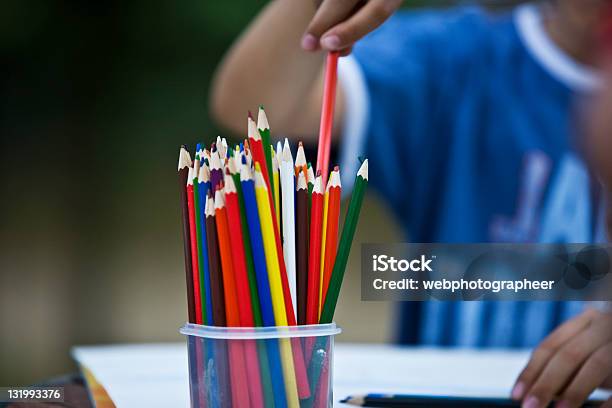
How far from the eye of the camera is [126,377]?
325 millimetres

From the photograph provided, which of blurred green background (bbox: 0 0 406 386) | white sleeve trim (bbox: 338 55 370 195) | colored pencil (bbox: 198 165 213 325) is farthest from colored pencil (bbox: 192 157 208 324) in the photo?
blurred green background (bbox: 0 0 406 386)

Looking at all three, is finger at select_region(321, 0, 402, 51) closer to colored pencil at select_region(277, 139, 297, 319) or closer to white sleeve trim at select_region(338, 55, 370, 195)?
colored pencil at select_region(277, 139, 297, 319)

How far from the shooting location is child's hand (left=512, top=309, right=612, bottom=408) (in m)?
0.26

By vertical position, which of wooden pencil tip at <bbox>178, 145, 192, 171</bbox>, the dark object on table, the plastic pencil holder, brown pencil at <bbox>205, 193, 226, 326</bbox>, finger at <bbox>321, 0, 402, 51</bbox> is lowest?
the dark object on table

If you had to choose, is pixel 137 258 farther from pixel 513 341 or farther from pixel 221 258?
pixel 221 258

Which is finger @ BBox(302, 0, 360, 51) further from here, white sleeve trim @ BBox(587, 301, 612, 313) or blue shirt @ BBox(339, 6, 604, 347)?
blue shirt @ BBox(339, 6, 604, 347)

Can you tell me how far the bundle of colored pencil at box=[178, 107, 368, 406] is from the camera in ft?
0.70

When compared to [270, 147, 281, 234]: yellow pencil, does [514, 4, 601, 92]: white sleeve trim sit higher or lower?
higher

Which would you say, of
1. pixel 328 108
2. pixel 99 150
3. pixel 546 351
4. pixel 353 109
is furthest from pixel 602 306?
pixel 99 150

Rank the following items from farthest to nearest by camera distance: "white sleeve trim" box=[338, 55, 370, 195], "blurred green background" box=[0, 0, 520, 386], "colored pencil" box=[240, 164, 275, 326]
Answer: "blurred green background" box=[0, 0, 520, 386]
"white sleeve trim" box=[338, 55, 370, 195]
"colored pencil" box=[240, 164, 275, 326]

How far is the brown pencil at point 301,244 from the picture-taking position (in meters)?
0.22

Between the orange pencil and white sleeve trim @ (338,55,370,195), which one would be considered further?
white sleeve trim @ (338,55,370,195)

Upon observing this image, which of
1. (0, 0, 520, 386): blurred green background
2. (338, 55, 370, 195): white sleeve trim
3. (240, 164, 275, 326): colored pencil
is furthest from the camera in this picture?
(0, 0, 520, 386): blurred green background

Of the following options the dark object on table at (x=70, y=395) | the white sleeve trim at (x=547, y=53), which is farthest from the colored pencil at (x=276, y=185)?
the white sleeve trim at (x=547, y=53)
